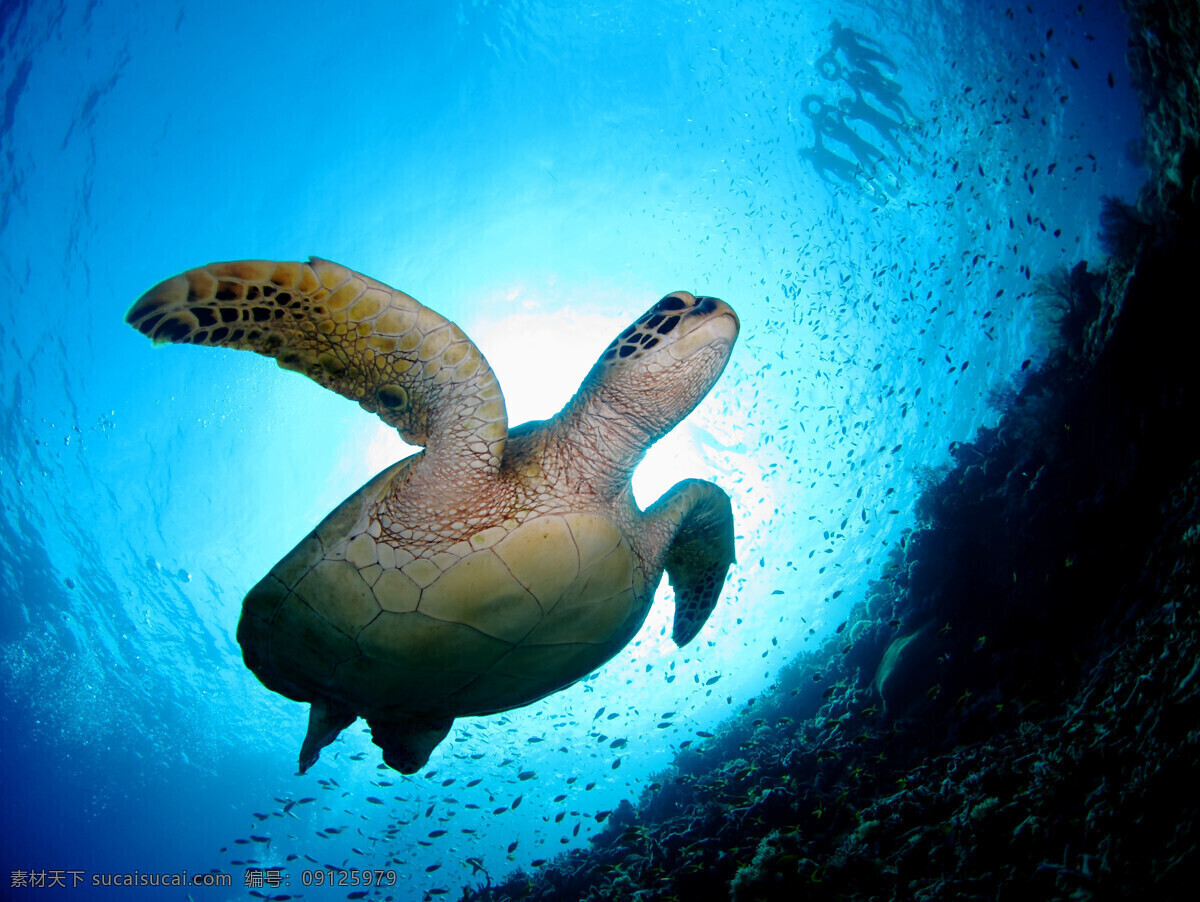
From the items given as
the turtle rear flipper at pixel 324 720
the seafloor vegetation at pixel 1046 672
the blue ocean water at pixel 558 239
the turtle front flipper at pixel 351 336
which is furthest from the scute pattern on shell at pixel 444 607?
the blue ocean water at pixel 558 239

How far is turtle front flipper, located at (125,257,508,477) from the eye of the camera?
229 centimetres

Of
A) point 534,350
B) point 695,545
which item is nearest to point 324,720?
point 695,545

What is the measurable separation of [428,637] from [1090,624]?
7.32m

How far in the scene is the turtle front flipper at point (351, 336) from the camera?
90.0 inches

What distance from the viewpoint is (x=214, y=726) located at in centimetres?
2906

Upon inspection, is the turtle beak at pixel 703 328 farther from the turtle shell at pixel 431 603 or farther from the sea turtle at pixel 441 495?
the turtle shell at pixel 431 603

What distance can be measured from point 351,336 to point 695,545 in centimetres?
325

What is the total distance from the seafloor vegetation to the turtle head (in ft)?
11.5

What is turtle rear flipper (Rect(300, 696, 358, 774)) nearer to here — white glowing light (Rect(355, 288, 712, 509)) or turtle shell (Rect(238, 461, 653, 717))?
turtle shell (Rect(238, 461, 653, 717))

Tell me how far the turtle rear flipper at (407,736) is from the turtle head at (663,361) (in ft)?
9.70

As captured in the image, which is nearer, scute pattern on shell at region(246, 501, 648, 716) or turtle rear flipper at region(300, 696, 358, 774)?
scute pattern on shell at region(246, 501, 648, 716)

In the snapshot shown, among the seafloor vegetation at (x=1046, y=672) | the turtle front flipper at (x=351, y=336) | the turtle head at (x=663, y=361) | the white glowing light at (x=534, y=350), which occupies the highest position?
the white glowing light at (x=534, y=350)

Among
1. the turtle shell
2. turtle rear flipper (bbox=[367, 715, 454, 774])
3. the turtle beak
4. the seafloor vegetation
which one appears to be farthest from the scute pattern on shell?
the seafloor vegetation

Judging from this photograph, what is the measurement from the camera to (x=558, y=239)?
12.6m
